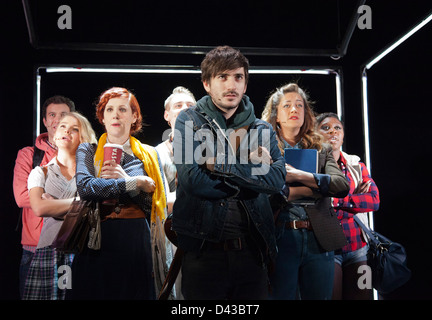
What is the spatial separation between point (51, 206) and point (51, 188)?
0.17 m

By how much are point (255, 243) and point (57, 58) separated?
8.07 ft

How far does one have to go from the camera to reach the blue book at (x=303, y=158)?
3070 millimetres

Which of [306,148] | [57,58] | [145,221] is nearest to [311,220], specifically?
[306,148]

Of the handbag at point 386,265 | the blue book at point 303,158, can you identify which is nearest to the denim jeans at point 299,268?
the blue book at point 303,158

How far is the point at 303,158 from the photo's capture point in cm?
308

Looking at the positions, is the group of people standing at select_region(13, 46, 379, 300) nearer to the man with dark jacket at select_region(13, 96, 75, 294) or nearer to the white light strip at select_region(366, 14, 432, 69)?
the man with dark jacket at select_region(13, 96, 75, 294)

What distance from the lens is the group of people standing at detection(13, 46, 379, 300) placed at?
2.43 metres

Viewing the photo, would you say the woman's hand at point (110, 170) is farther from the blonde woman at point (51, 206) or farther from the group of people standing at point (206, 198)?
the blonde woman at point (51, 206)

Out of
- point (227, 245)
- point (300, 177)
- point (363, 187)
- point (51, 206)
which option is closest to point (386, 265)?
point (363, 187)

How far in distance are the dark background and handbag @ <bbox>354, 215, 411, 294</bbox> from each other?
31cm

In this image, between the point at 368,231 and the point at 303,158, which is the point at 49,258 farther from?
the point at 368,231

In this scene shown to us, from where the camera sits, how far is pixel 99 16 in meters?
3.85

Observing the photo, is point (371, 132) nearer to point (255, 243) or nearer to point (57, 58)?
point (255, 243)

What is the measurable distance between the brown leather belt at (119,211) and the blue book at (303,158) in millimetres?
1137
